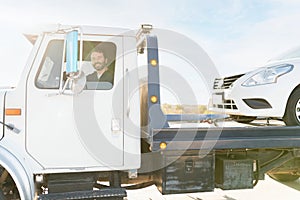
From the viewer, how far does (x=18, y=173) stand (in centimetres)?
284

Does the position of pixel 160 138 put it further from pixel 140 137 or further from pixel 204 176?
pixel 204 176

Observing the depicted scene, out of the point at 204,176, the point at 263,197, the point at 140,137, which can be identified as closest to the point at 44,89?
the point at 140,137

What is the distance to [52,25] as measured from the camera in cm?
299

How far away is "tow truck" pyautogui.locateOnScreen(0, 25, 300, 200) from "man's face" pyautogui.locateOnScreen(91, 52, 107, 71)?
2.0 inches

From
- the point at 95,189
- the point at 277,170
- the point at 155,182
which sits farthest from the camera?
the point at 277,170

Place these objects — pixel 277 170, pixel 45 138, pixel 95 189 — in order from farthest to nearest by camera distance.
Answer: pixel 277 170
pixel 95 189
pixel 45 138

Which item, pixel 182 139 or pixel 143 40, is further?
pixel 143 40

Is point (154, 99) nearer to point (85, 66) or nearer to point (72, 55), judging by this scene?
point (85, 66)

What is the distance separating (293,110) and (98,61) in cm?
243

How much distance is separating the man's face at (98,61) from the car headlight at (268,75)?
77.8 inches

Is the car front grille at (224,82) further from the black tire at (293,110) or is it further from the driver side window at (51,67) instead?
the driver side window at (51,67)

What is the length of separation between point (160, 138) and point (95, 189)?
84 centimetres

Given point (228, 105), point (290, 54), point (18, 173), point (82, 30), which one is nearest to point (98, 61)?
point (82, 30)

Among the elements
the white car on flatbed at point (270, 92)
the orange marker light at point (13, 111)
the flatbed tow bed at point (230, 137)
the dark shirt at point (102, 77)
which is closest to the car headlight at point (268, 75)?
the white car on flatbed at point (270, 92)
